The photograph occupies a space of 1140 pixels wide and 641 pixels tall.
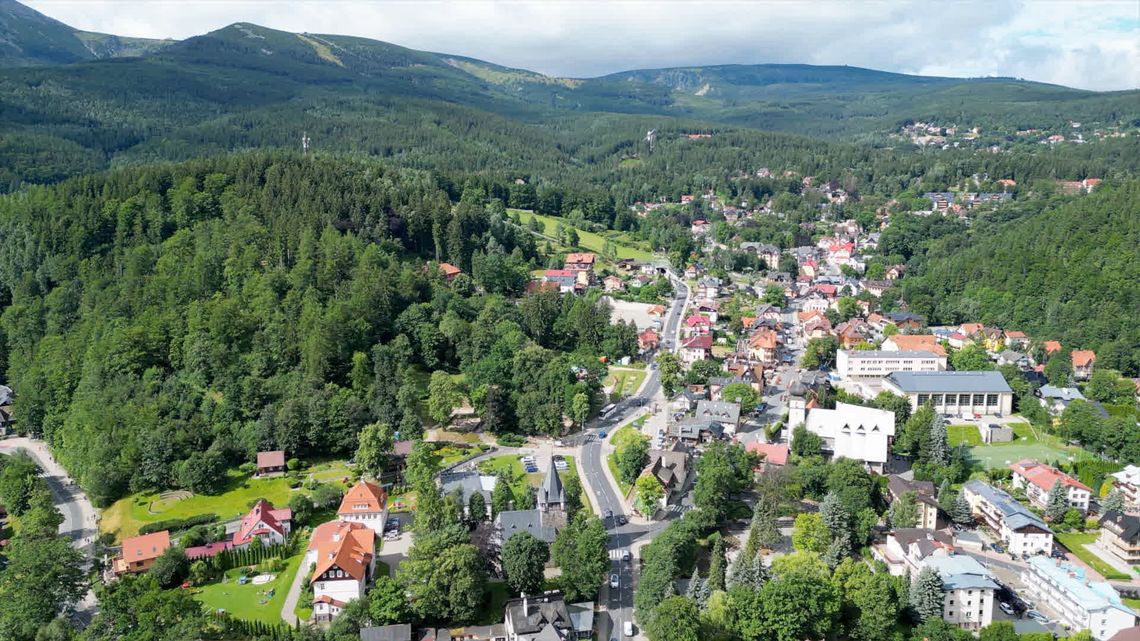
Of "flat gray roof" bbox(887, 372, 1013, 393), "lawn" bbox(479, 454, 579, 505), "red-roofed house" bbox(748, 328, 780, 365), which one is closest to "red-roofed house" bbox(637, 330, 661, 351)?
"red-roofed house" bbox(748, 328, 780, 365)

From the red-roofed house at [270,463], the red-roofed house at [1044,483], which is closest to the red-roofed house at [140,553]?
the red-roofed house at [270,463]

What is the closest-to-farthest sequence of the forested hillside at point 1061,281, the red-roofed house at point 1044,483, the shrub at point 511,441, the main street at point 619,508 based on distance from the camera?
the main street at point 619,508 < the red-roofed house at point 1044,483 < the shrub at point 511,441 < the forested hillside at point 1061,281

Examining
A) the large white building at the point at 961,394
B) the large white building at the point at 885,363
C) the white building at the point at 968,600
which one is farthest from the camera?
the large white building at the point at 885,363

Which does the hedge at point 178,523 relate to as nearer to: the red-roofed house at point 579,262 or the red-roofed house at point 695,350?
the red-roofed house at point 695,350

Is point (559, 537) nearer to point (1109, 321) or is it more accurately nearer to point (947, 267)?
point (1109, 321)

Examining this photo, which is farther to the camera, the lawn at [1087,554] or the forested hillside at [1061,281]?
the forested hillside at [1061,281]

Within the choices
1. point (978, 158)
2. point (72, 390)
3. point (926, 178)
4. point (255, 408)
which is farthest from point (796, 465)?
point (978, 158)

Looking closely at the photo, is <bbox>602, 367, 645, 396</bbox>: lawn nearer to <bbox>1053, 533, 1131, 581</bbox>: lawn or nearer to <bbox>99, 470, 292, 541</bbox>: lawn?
<bbox>99, 470, 292, 541</bbox>: lawn

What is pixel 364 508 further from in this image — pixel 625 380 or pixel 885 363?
pixel 885 363
